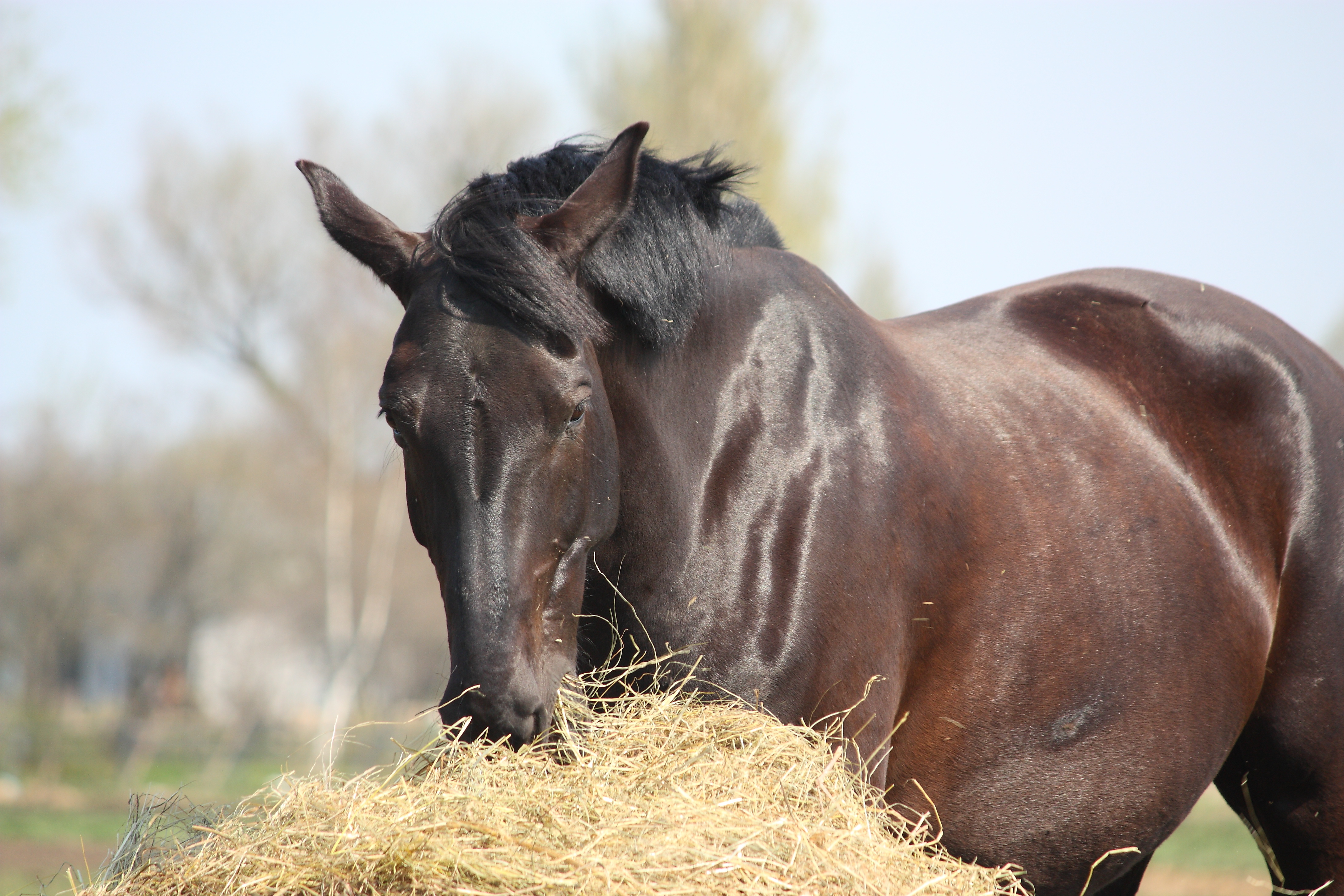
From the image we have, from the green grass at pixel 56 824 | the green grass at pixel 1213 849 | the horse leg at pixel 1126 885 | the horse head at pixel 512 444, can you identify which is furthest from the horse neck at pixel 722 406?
the green grass at pixel 56 824

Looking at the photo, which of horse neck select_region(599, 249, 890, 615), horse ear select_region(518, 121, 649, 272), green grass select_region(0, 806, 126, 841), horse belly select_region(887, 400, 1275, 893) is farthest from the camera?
green grass select_region(0, 806, 126, 841)

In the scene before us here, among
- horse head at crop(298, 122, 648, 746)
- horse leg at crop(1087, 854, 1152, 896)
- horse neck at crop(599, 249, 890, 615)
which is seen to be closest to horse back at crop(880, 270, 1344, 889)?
horse neck at crop(599, 249, 890, 615)

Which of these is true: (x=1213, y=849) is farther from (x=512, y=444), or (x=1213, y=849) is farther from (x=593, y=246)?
(x=512, y=444)

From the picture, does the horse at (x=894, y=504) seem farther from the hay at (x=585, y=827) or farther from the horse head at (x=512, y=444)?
the hay at (x=585, y=827)

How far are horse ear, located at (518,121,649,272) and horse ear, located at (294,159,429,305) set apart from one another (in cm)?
33

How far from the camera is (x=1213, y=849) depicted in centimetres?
1202

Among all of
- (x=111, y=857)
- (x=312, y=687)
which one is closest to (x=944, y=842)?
(x=111, y=857)

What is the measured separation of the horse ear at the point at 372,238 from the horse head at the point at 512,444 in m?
0.15

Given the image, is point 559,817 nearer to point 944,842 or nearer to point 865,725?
point 865,725

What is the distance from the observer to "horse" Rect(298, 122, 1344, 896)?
86.8 inches

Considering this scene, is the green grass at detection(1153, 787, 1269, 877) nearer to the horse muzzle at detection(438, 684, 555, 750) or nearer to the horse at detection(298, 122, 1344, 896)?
the horse at detection(298, 122, 1344, 896)

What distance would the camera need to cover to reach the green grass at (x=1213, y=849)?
11.0 m

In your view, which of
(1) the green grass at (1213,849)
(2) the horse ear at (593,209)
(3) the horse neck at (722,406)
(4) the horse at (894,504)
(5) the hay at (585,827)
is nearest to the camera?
(5) the hay at (585,827)

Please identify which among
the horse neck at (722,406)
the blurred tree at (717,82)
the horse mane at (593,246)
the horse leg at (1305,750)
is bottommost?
the horse leg at (1305,750)
